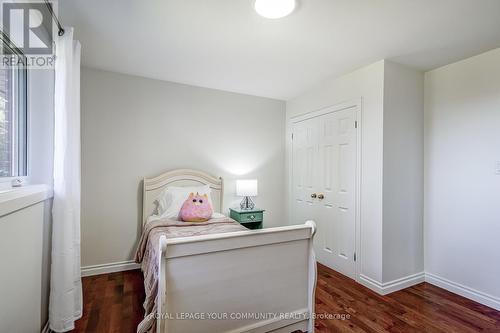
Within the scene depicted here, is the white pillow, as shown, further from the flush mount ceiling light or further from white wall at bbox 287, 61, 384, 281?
the flush mount ceiling light

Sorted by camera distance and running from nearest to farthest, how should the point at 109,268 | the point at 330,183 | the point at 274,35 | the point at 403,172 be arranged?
the point at 274,35
the point at 403,172
the point at 109,268
the point at 330,183

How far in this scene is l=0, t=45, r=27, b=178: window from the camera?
1441 mm

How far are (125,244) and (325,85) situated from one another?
3179mm

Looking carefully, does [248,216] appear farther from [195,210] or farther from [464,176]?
[464,176]

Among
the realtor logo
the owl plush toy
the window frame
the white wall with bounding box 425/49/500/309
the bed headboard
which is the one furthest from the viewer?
the bed headboard

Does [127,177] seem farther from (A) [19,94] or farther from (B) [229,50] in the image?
(B) [229,50]

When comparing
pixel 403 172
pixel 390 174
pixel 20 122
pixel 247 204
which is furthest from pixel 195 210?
pixel 403 172

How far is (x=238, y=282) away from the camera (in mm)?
1612

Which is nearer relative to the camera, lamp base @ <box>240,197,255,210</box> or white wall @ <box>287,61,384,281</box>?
white wall @ <box>287,61,384,281</box>

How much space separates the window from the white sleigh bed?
1073 millimetres

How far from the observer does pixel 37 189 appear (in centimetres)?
148

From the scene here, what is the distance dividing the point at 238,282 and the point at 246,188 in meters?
1.77

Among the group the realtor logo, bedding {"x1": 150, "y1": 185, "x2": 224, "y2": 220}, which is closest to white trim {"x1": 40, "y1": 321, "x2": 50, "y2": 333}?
bedding {"x1": 150, "y1": 185, "x2": 224, "y2": 220}

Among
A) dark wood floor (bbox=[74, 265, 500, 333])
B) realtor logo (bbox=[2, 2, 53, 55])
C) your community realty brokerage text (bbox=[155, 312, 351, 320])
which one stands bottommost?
dark wood floor (bbox=[74, 265, 500, 333])
